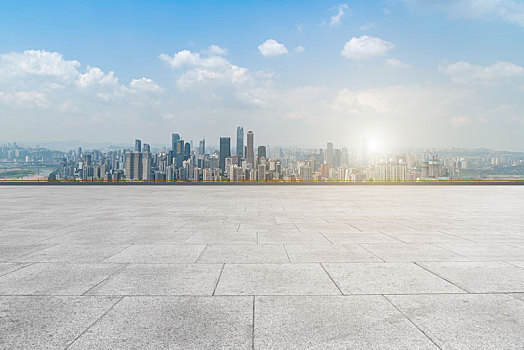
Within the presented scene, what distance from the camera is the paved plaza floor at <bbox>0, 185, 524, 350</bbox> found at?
374cm

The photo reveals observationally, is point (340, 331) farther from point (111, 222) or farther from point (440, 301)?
point (111, 222)

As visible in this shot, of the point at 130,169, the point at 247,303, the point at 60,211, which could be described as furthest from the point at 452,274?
the point at 130,169

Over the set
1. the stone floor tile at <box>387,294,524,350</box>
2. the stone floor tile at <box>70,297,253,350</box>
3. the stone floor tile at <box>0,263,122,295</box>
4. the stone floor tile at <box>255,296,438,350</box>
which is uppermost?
the stone floor tile at <box>0,263,122,295</box>

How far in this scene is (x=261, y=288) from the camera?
5.27 metres

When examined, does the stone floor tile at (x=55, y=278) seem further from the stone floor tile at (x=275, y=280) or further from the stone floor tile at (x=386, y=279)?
the stone floor tile at (x=386, y=279)

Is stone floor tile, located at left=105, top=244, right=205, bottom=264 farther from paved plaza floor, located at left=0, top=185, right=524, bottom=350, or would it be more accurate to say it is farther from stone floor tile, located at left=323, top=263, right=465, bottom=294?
stone floor tile, located at left=323, top=263, right=465, bottom=294

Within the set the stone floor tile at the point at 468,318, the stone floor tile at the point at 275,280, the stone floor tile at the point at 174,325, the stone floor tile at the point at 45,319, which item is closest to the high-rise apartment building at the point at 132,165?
the stone floor tile at the point at 275,280

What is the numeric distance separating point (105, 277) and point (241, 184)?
34.4 m

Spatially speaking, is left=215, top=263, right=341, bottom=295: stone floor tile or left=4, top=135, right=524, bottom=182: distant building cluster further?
left=4, top=135, right=524, bottom=182: distant building cluster

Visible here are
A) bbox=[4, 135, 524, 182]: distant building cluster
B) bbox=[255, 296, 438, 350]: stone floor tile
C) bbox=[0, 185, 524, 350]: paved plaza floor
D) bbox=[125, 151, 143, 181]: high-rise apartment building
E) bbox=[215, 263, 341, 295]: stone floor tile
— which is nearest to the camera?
bbox=[255, 296, 438, 350]: stone floor tile

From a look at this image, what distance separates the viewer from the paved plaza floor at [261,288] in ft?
12.3

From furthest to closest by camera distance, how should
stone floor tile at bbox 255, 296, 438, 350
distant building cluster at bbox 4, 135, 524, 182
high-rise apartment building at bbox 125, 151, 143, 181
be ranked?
high-rise apartment building at bbox 125, 151, 143, 181, distant building cluster at bbox 4, 135, 524, 182, stone floor tile at bbox 255, 296, 438, 350

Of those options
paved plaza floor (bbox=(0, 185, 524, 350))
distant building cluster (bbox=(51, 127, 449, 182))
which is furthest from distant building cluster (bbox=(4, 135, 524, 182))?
paved plaza floor (bbox=(0, 185, 524, 350))

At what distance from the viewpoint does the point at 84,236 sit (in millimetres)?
9445
